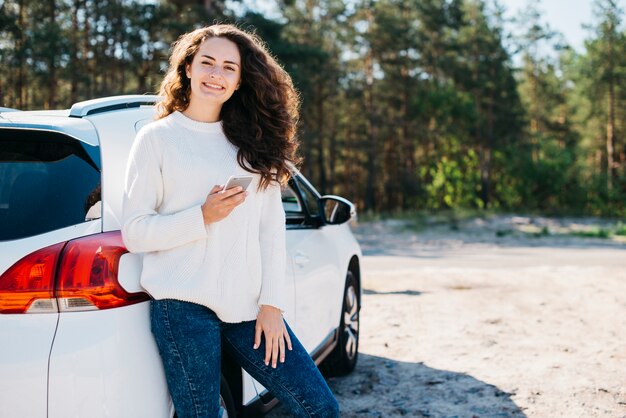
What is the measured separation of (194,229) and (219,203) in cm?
12

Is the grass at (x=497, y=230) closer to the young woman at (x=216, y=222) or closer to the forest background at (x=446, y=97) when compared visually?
the forest background at (x=446, y=97)

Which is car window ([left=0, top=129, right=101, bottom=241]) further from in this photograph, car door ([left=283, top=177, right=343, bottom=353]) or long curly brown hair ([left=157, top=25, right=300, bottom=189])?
car door ([left=283, top=177, right=343, bottom=353])

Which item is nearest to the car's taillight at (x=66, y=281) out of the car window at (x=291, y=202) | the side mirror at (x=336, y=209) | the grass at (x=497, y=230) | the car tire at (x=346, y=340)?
the car window at (x=291, y=202)

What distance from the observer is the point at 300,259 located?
12.6ft

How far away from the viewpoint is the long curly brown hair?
2.48 meters

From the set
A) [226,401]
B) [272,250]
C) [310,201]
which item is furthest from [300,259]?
[272,250]

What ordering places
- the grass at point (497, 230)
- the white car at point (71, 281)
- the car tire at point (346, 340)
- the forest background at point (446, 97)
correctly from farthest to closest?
1. the forest background at point (446, 97)
2. the grass at point (497, 230)
3. the car tire at point (346, 340)
4. the white car at point (71, 281)

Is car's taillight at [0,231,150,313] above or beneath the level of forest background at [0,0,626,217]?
beneath

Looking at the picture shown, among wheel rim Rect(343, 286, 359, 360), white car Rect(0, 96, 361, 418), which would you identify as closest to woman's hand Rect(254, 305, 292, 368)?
white car Rect(0, 96, 361, 418)

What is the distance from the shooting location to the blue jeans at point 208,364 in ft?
7.43

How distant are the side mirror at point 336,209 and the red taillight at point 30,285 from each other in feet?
8.49

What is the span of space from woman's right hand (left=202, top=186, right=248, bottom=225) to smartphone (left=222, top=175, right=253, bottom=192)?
0.04 feet

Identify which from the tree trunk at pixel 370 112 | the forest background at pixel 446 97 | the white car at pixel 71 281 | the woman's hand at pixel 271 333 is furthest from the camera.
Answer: the tree trunk at pixel 370 112

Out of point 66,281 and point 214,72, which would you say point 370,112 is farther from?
point 66,281
